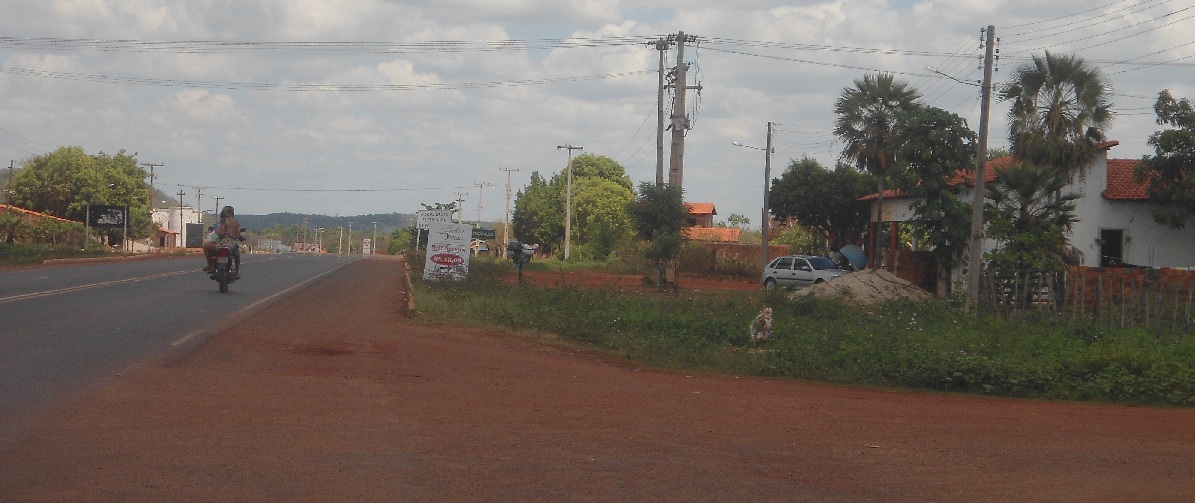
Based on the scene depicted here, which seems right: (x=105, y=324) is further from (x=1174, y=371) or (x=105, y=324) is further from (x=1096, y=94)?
(x=1096, y=94)

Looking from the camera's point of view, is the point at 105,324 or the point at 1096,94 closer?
the point at 105,324

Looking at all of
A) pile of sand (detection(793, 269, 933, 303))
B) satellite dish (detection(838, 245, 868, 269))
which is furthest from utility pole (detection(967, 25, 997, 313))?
satellite dish (detection(838, 245, 868, 269))

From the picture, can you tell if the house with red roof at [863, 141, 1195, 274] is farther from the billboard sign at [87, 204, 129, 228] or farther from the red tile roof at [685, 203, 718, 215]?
the red tile roof at [685, 203, 718, 215]

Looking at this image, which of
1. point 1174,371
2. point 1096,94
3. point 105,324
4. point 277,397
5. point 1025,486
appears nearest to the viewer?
point 1025,486

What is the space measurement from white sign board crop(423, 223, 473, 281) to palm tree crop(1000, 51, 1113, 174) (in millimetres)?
18086

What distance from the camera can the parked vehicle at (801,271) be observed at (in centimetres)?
3897

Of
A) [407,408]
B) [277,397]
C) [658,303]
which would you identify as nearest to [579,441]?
[407,408]

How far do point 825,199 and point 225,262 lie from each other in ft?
121

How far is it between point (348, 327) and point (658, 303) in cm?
938

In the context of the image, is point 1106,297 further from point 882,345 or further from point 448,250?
point 448,250

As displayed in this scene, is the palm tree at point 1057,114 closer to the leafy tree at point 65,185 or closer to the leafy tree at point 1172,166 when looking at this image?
the leafy tree at point 1172,166

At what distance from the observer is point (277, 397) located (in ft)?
32.7

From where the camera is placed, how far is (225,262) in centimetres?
2345

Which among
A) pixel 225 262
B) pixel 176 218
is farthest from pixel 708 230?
pixel 176 218
